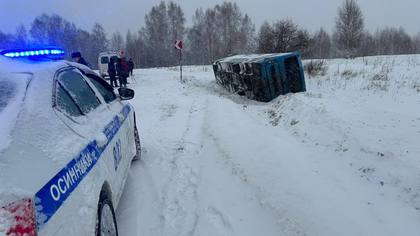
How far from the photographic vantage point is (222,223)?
427 cm

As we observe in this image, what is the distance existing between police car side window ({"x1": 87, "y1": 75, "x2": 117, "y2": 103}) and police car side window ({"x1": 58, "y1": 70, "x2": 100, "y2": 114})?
23.6 inches

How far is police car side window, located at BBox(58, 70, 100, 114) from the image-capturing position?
3568mm

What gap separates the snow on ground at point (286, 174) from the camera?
423 cm

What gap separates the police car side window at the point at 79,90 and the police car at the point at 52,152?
0.01m

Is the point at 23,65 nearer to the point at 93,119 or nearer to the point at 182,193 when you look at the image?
the point at 93,119

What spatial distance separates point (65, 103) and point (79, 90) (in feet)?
2.34

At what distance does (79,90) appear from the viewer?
12.9 feet

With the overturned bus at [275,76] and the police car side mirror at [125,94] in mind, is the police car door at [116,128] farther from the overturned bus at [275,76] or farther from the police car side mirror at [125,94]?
the overturned bus at [275,76]

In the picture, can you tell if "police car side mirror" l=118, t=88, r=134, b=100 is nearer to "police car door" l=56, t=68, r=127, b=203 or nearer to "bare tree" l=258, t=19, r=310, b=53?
"police car door" l=56, t=68, r=127, b=203

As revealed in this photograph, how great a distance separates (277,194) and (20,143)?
329 centimetres

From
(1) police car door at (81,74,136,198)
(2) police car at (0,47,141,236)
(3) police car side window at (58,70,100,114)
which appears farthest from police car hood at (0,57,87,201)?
(1) police car door at (81,74,136,198)

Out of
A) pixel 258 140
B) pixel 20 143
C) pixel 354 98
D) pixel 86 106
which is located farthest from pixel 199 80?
pixel 20 143

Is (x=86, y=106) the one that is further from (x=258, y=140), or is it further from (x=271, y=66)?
(x=271, y=66)

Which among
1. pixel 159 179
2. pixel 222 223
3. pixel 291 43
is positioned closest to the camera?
pixel 222 223
